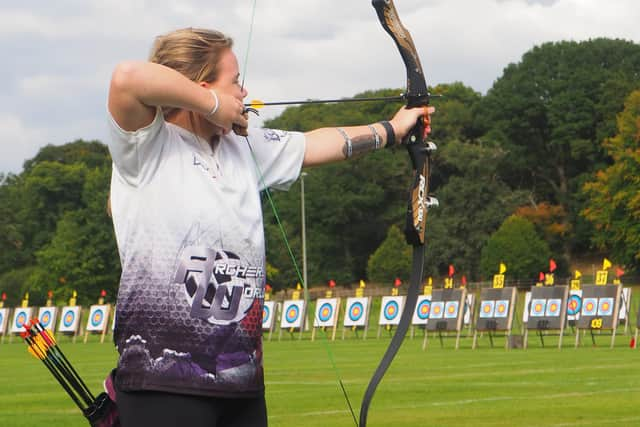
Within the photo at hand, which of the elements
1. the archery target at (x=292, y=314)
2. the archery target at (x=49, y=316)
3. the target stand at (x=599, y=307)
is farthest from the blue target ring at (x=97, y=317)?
the target stand at (x=599, y=307)

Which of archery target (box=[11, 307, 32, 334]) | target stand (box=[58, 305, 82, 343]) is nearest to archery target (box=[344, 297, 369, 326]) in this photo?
target stand (box=[58, 305, 82, 343])

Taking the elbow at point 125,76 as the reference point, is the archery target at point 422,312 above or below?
below

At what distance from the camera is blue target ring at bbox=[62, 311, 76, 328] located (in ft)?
111

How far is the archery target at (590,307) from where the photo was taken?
22828 millimetres

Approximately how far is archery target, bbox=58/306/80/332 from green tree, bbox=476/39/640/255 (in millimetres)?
33277

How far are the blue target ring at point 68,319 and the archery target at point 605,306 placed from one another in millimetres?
16483

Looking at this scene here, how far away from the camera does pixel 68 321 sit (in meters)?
34.0

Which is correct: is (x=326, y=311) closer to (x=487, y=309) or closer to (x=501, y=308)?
(x=487, y=309)

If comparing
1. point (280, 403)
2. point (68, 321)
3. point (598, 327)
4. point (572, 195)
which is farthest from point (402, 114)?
point (572, 195)

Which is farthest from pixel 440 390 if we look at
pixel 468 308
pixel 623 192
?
pixel 623 192

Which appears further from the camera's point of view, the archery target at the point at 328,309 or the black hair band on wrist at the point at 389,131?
the archery target at the point at 328,309

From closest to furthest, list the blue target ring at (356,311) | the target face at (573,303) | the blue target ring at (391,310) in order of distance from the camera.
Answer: the target face at (573,303)
the blue target ring at (391,310)
the blue target ring at (356,311)

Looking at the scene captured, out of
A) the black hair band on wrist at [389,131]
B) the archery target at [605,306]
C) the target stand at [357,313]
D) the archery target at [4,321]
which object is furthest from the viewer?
the archery target at [4,321]

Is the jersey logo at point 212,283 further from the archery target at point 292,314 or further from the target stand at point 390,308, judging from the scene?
the archery target at point 292,314
